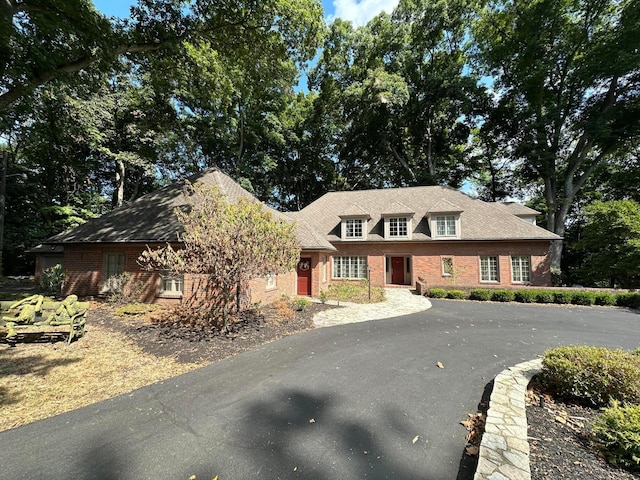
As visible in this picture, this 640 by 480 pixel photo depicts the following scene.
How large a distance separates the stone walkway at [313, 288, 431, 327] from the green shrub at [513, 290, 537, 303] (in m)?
5.15

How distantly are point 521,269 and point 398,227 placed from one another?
8.12m

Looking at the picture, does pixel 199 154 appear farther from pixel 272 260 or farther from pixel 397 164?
pixel 272 260

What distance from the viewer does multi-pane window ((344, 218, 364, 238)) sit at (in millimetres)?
20375

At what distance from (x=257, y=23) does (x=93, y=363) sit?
1189 centimetres

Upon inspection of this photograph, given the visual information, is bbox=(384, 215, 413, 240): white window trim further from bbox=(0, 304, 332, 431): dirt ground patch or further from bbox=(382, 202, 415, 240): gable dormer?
bbox=(0, 304, 332, 431): dirt ground patch

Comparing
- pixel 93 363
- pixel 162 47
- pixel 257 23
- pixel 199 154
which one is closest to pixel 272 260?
pixel 93 363

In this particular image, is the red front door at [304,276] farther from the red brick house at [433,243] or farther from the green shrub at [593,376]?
the green shrub at [593,376]

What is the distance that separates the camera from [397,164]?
32.0m

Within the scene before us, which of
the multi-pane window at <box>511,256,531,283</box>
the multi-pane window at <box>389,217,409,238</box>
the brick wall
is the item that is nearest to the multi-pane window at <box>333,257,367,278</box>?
the brick wall

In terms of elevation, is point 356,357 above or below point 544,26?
below

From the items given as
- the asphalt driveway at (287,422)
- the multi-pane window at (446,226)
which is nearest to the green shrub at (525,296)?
the multi-pane window at (446,226)

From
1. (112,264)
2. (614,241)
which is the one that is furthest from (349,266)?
(614,241)

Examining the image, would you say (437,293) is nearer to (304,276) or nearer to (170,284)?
(304,276)

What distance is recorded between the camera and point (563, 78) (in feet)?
69.7
